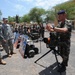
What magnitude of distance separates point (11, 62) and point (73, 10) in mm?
63170

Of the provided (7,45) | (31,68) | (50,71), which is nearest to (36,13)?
(7,45)

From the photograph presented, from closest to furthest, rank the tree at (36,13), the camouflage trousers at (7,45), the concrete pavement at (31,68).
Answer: the concrete pavement at (31,68)
the camouflage trousers at (7,45)
the tree at (36,13)

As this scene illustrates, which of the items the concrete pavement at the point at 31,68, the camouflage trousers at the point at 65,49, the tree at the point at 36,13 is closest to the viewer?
the camouflage trousers at the point at 65,49

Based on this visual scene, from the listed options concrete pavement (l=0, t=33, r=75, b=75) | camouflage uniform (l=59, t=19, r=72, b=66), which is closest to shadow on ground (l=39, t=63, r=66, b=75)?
concrete pavement (l=0, t=33, r=75, b=75)

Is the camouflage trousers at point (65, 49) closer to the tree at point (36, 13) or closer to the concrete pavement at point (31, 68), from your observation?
the concrete pavement at point (31, 68)

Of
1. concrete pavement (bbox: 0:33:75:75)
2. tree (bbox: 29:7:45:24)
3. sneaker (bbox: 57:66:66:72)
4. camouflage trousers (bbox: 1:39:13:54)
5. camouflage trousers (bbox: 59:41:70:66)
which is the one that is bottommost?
tree (bbox: 29:7:45:24)

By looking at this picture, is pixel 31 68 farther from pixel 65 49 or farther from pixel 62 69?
pixel 65 49

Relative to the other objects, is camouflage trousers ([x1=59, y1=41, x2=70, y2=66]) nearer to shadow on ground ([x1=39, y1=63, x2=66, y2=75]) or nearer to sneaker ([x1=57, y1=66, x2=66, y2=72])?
sneaker ([x1=57, y1=66, x2=66, y2=72])

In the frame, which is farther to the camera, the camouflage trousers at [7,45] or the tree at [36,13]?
the tree at [36,13]

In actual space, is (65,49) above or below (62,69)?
above

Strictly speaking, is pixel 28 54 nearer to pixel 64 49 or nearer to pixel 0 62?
pixel 0 62

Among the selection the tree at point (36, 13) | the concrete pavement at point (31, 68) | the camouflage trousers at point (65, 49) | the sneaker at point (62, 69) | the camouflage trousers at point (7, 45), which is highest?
the camouflage trousers at point (65, 49)

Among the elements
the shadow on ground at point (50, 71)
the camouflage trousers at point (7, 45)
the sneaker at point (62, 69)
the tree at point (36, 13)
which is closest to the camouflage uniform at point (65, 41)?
the sneaker at point (62, 69)

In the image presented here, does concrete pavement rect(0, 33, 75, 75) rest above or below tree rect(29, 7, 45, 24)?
above
